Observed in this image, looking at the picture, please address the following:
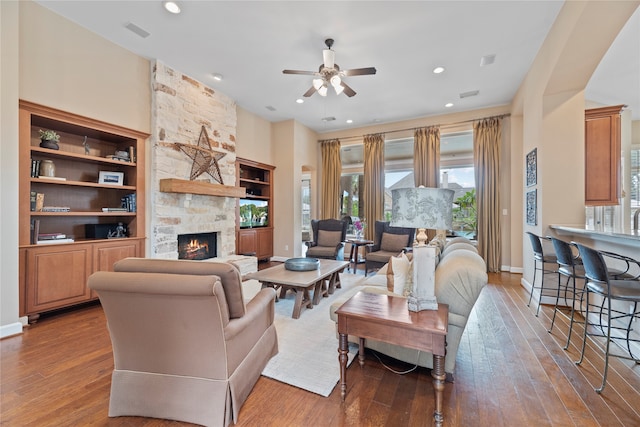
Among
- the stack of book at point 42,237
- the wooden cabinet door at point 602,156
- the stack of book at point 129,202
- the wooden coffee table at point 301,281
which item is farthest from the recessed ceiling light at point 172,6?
the wooden cabinet door at point 602,156

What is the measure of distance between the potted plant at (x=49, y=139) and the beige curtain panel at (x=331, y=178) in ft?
16.9

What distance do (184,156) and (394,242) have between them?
4.04 meters

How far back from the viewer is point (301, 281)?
9.75 feet

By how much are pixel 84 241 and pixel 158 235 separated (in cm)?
87

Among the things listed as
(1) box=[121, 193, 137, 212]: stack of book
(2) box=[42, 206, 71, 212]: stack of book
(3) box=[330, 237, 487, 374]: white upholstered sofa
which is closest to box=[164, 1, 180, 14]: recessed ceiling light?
(1) box=[121, 193, 137, 212]: stack of book

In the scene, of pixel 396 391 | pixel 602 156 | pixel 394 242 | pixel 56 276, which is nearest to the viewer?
pixel 396 391

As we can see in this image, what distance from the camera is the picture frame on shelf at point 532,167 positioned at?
3.72 m

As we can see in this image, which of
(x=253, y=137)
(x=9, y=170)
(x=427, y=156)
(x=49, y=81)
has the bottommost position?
(x=9, y=170)

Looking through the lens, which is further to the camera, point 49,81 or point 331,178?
point 331,178

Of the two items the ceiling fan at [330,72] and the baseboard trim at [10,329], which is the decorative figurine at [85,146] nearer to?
the baseboard trim at [10,329]

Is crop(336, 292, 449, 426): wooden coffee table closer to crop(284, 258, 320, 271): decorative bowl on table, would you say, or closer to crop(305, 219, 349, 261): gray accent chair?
crop(284, 258, 320, 271): decorative bowl on table

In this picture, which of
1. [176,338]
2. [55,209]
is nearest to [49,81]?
[55,209]

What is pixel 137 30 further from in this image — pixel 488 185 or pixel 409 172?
pixel 488 185

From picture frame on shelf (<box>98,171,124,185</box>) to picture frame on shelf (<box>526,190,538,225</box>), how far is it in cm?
581
